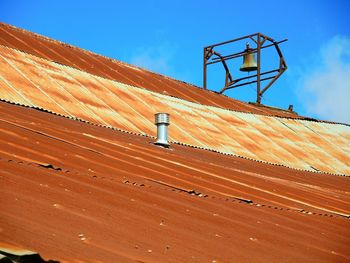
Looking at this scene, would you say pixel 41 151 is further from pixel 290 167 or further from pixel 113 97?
pixel 290 167

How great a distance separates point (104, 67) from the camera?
53.6 feet

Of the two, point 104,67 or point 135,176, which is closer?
point 135,176

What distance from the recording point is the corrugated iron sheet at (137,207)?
351 cm

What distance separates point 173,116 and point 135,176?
324 inches

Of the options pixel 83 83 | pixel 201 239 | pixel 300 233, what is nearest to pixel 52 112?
pixel 83 83

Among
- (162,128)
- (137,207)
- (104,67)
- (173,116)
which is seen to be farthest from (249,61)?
(137,207)

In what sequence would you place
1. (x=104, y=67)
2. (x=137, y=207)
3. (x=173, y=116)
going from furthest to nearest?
(x=104, y=67), (x=173, y=116), (x=137, y=207)

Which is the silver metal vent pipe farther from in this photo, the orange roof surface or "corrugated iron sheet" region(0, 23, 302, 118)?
"corrugated iron sheet" region(0, 23, 302, 118)

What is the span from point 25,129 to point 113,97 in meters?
6.55

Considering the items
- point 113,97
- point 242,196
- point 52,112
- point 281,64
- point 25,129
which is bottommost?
point 242,196

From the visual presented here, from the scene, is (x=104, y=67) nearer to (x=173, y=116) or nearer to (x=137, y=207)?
(x=173, y=116)

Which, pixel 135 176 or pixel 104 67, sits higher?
pixel 104 67

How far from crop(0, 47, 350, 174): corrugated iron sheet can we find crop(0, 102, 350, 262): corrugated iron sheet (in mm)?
2176

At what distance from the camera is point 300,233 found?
585cm
